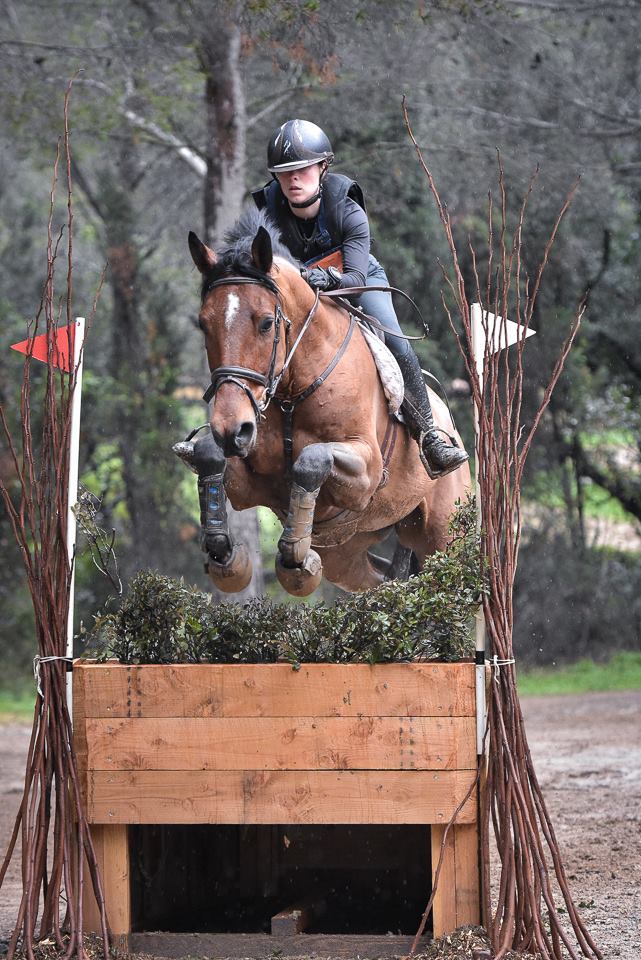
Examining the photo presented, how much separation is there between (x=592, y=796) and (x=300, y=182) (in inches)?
168

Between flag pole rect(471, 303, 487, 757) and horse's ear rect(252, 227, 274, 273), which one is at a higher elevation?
horse's ear rect(252, 227, 274, 273)

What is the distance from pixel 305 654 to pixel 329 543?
1.12 metres

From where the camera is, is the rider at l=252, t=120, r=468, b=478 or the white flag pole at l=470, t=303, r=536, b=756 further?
the rider at l=252, t=120, r=468, b=478

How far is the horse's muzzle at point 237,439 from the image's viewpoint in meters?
3.48

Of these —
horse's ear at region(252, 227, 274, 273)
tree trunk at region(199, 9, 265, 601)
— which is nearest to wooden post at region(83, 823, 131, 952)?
horse's ear at region(252, 227, 274, 273)

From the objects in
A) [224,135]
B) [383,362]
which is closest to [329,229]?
[383,362]

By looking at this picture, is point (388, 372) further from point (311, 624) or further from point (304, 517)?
point (311, 624)

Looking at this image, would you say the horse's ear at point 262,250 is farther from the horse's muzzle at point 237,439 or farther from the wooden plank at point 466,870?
the wooden plank at point 466,870

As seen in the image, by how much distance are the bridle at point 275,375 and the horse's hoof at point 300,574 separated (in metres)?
A: 0.45

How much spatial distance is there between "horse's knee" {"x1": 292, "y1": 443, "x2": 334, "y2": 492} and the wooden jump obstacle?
67 cm

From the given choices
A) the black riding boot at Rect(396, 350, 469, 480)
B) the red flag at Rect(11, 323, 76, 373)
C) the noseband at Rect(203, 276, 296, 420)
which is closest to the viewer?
the noseband at Rect(203, 276, 296, 420)

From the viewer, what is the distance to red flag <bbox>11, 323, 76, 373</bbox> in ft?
12.6

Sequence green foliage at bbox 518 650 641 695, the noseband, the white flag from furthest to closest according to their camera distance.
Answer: green foliage at bbox 518 650 641 695 < the white flag < the noseband

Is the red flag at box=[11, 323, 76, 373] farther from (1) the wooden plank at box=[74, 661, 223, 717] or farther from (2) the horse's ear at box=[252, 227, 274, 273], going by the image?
(1) the wooden plank at box=[74, 661, 223, 717]
